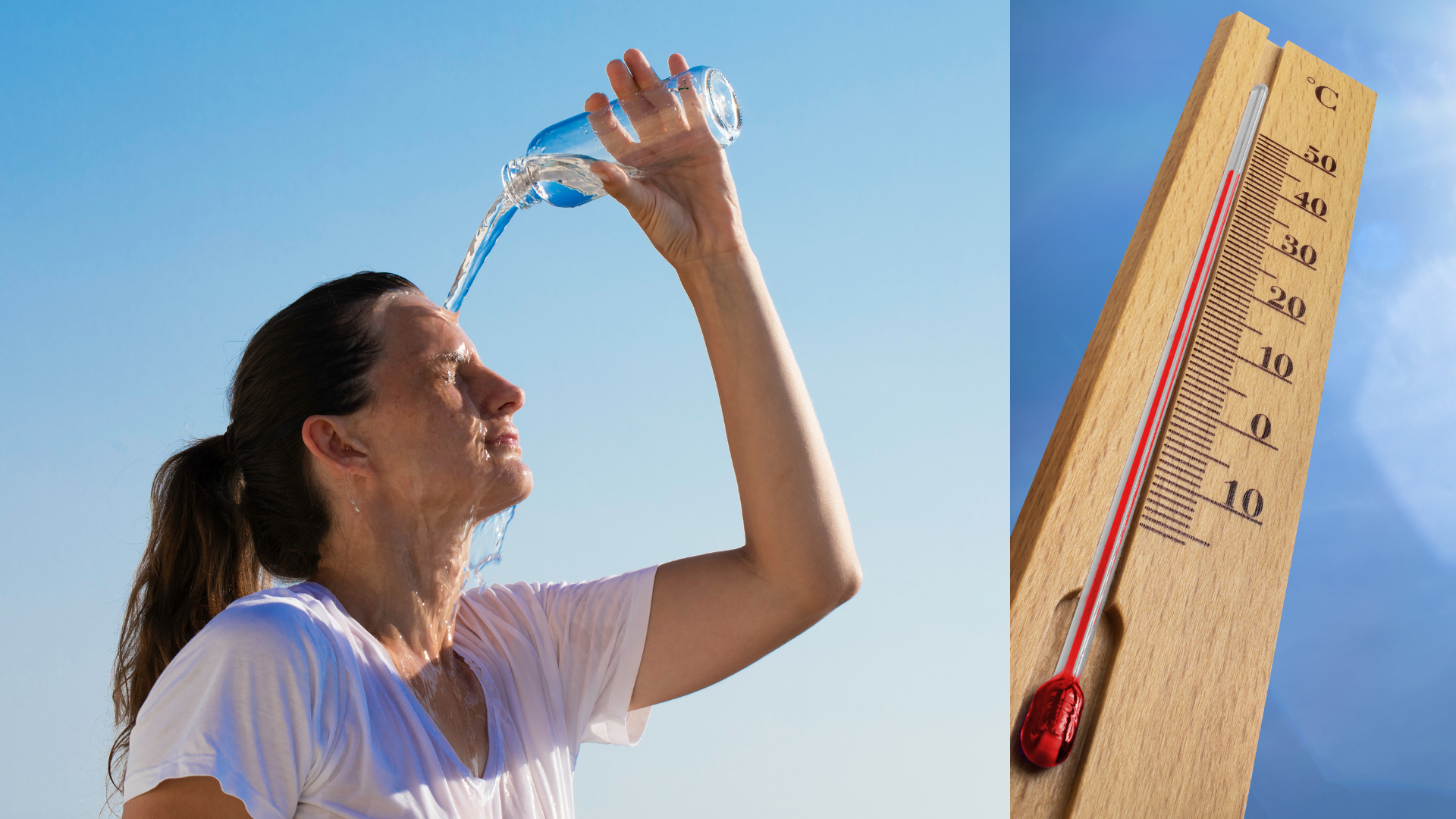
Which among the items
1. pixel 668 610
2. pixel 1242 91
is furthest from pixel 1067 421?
pixel 1242 91

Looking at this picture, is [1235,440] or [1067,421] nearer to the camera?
[1067,421]

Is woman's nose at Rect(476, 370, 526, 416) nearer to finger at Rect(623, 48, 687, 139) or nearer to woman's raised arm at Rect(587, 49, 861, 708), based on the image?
woman's raised arm at Rect(587, 49, 861, 708)

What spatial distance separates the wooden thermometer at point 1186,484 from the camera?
104cm

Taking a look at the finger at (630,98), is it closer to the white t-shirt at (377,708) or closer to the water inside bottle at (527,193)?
the water inside bottle at (527,193)

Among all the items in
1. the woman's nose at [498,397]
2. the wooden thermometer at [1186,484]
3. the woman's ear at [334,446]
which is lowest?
the woman's ear at [334,446]

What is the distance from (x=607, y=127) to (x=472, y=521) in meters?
0.44

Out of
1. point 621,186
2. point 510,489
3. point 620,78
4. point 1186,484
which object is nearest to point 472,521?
point 510,489

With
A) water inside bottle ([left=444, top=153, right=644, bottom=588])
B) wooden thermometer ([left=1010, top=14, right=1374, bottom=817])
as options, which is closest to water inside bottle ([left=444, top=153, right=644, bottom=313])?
water inside bottle ([left=444, top=153, right=644, bottom=588])

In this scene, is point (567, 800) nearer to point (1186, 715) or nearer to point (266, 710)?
point (266, 710)

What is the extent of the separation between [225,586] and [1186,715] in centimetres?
102

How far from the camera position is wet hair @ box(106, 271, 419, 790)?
108 centimetres

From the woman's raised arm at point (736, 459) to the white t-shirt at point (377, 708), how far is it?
54 mm

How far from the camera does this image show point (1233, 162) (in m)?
1.42

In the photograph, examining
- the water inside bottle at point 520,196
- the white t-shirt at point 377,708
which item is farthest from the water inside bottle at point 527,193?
the white t-shirt at point 377,708
